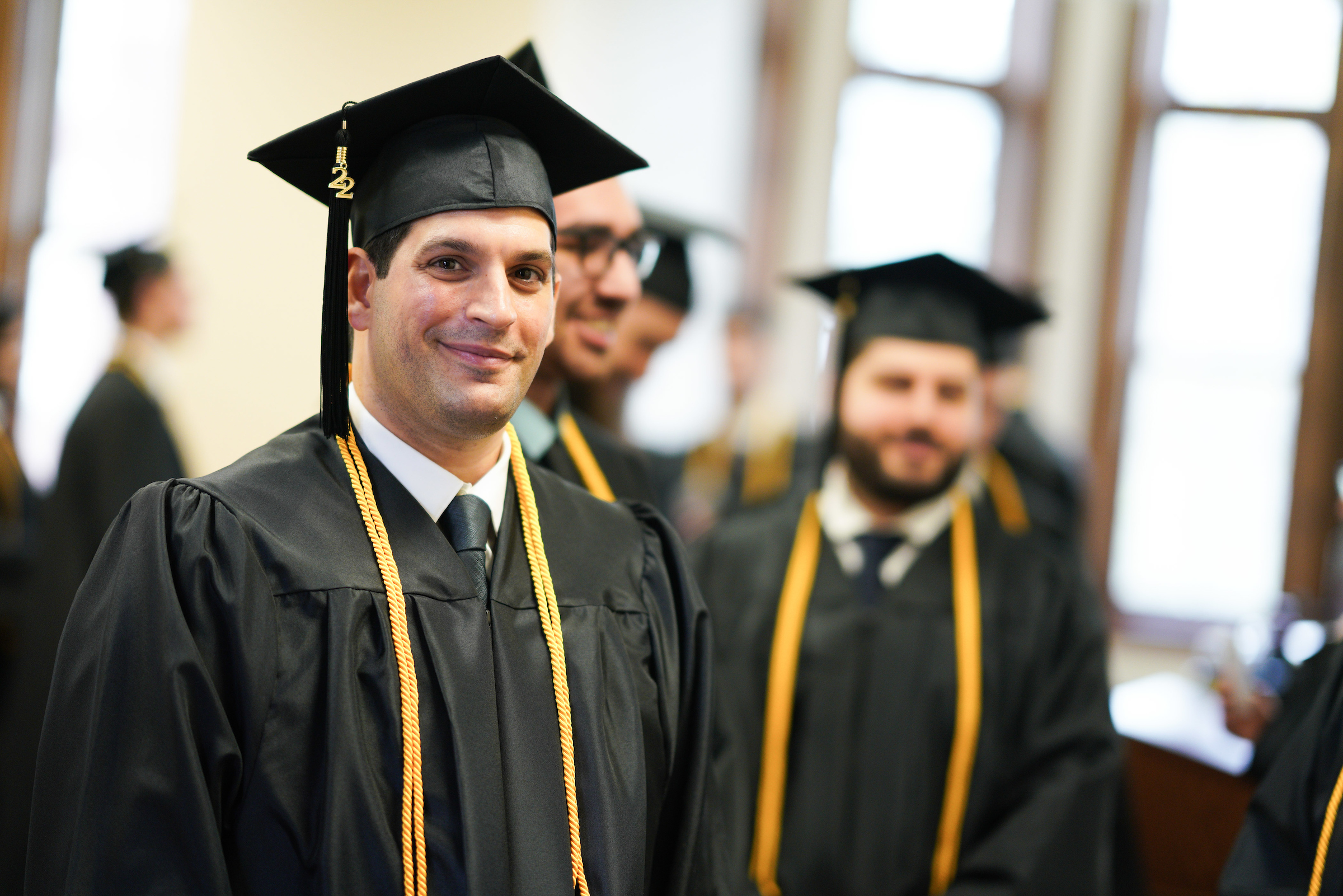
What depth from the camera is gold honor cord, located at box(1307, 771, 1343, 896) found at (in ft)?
6.47

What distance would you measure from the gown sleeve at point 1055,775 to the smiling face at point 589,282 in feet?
4.13

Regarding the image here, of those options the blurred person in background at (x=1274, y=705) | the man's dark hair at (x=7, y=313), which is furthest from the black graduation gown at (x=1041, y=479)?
the man's dark hair at (x=7, y=313)

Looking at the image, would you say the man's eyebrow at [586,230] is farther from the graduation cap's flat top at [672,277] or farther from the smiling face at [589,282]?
the graduation cap's flat top at [672,277]

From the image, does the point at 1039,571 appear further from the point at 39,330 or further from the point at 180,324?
the point at 39,330

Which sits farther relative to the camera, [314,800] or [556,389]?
[556,389]

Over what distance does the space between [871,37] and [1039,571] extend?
5050 mm

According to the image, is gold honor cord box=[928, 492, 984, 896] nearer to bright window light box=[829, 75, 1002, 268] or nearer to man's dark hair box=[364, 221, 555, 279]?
man's dark hair box=[364, 221, 555, 279]

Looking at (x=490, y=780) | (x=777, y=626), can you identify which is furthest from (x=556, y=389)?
(x=490, y=780)

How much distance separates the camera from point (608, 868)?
162 centimetres

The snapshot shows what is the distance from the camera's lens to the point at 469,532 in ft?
5.53

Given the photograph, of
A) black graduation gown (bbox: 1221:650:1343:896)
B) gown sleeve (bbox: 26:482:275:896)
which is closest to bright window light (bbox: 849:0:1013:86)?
black graduation gown (bbox: 1221:650:1343:896)

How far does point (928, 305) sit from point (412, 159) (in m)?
1.72

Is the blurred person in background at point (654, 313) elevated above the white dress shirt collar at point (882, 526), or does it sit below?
above

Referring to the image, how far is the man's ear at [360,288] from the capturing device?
1680 mm
